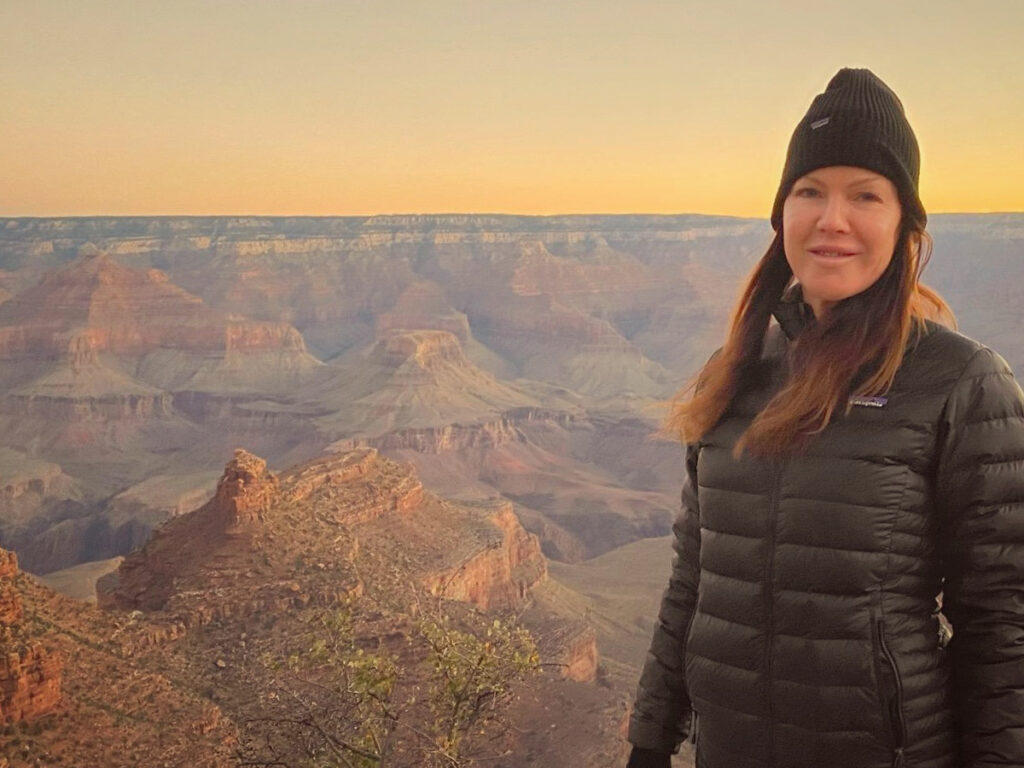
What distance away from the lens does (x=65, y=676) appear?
1422cm

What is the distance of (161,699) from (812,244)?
1389 cm

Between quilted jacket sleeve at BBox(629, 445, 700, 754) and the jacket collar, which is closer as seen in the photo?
the jacket collar

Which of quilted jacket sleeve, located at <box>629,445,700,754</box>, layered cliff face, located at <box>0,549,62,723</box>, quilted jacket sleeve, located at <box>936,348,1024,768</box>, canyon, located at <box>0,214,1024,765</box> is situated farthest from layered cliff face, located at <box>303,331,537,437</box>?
quilted jacket sleeve, located at <box>936,348,1024,768</box>

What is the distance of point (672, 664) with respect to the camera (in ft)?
12.7

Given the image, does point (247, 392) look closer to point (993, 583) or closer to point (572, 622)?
point (572, 622)

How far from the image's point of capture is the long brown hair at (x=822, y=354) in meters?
3.31

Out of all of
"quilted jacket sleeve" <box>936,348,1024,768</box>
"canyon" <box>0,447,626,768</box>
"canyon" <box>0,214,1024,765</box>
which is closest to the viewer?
"quilted jacket sleeve" <box>936,348,1024,768</box>

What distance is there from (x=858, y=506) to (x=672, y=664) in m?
1.10

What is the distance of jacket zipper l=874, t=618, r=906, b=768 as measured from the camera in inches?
123

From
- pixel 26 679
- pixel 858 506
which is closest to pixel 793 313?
pixel 858 506

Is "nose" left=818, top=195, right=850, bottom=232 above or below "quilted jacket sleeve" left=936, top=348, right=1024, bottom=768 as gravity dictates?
above

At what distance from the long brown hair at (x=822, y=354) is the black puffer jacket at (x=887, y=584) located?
0.21 ft

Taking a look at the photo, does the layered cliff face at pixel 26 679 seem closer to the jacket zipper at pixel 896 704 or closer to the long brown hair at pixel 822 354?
the long brown hair at pixel 822 354

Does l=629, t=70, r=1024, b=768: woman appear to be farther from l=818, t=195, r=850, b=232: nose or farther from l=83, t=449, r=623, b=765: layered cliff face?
l=83, t=449, r=623, b=765: layered cliff face
